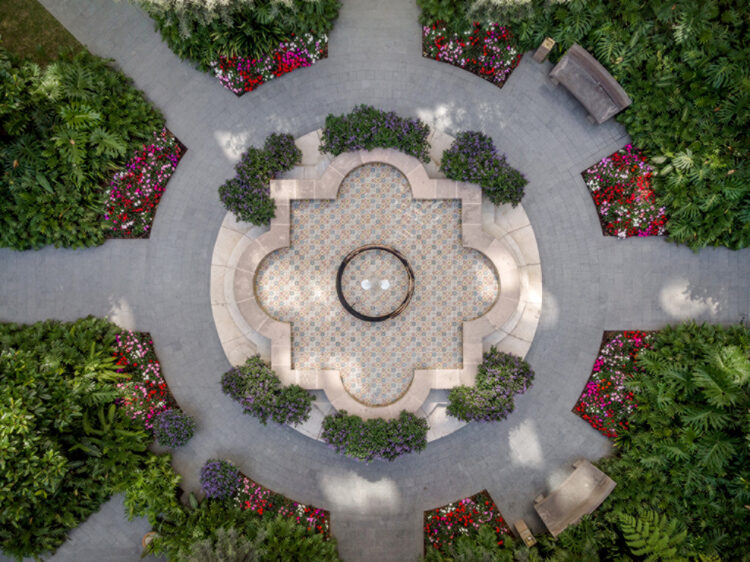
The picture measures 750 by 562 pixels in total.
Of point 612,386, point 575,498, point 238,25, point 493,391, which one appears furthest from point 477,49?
point 575,498

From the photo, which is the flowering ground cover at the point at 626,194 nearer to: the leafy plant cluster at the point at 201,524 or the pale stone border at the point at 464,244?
the pale stone border at the point at 464,244

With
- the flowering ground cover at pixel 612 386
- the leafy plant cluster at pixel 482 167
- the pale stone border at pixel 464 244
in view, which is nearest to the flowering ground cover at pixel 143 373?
the pale stone border at pixel 464 244

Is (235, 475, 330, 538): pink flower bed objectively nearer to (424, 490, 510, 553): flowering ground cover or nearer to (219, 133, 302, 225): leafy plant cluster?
(424, 490, 510, 553): flowering ground cover

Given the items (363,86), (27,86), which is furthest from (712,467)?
(27,86)

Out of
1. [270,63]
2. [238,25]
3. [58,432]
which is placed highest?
[238,25]

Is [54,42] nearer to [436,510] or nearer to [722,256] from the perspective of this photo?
[436,510]

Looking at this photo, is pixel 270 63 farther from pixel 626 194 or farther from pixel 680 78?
pixel 680 78
